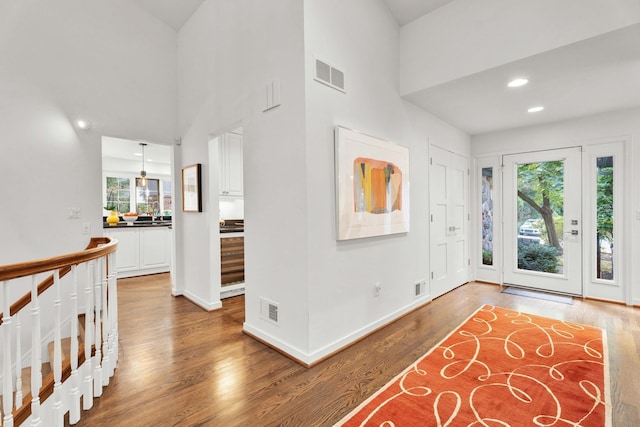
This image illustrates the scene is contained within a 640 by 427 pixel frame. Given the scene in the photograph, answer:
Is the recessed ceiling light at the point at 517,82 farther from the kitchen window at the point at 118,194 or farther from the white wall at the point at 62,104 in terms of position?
the kitchen window at the point at 118,194

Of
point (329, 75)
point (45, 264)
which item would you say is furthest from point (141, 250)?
point (329, 75)

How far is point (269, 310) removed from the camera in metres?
2.78

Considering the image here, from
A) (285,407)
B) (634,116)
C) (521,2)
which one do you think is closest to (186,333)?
(285,407)

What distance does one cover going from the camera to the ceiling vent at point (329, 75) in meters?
2.51

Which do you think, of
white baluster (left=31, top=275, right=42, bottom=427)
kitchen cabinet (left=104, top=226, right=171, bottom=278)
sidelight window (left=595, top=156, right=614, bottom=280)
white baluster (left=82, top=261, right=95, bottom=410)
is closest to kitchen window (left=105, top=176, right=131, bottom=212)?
kitchen cabinet (left=104, top=226, right=171, bottom=278)

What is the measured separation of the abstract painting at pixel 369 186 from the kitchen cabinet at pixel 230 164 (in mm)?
2626

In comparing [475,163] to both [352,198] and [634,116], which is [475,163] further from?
[352,198]

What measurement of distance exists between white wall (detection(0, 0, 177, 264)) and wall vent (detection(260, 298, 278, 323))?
8.23 ft

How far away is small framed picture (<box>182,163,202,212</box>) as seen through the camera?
384 cm

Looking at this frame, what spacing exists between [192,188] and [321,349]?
8.76 feet

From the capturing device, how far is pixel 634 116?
150 inches

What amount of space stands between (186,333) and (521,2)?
437 cm

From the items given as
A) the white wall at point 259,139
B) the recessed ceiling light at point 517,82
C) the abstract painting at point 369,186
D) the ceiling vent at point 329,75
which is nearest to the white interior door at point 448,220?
the abstract painting at point 369,186

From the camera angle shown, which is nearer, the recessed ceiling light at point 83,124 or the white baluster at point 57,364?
the white baluster at point 57,364
